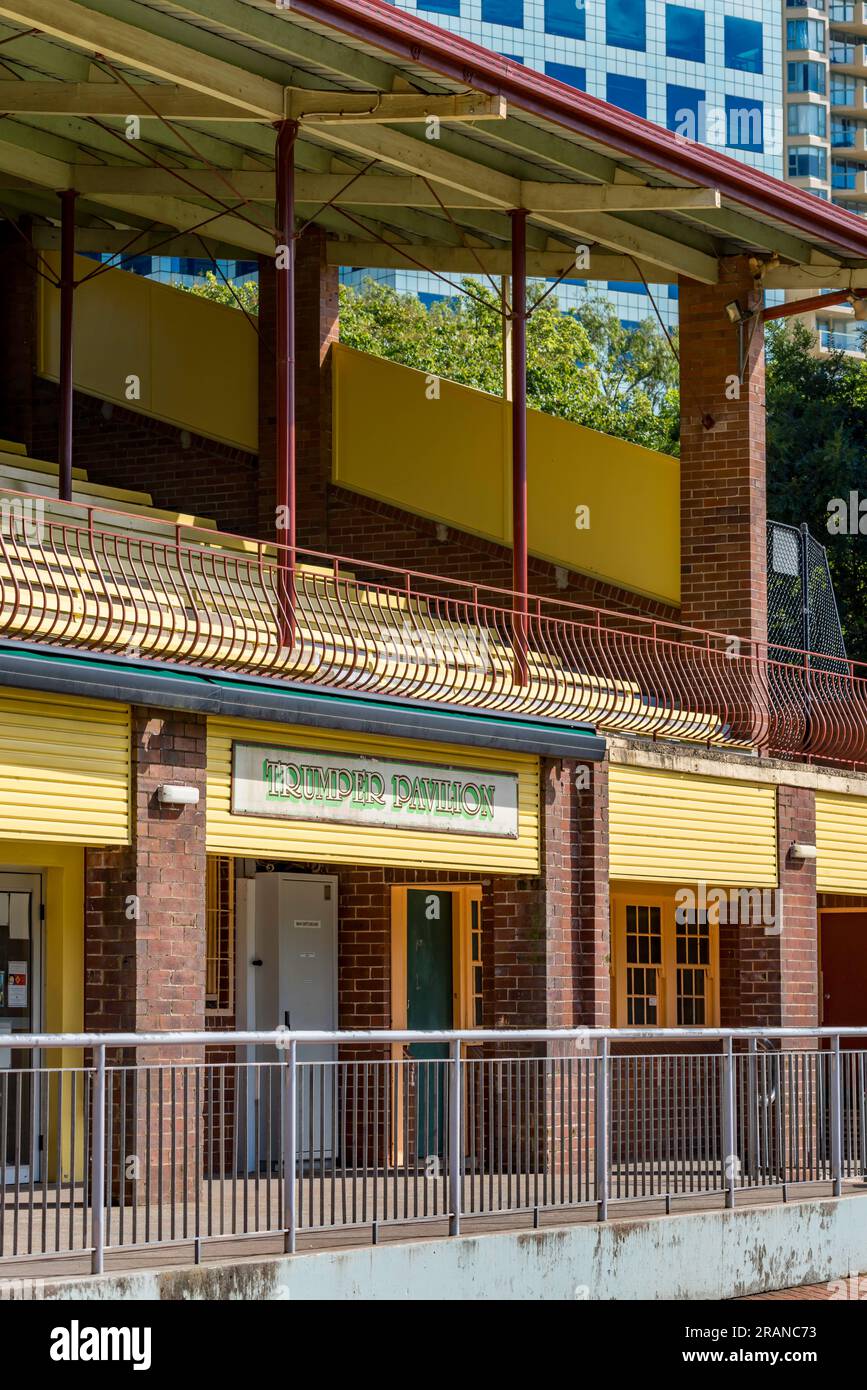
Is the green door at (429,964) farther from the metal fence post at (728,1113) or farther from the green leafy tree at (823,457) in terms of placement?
the green leafy tree at (823,457)

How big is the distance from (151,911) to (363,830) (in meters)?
2.48

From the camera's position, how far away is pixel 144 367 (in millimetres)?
25891

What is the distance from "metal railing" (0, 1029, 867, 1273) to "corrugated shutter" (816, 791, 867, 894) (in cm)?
660

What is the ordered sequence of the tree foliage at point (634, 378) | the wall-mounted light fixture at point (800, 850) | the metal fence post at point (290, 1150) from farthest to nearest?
1. the tree foliage at point (634, 378)
2. the wall-mounted light fixture at point (800, 850)
3. the metal fence post at point (290, 1150)

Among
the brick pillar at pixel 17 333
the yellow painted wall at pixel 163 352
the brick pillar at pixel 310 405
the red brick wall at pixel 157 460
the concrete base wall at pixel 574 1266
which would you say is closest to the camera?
the concrete base wall at pixel 574 1266

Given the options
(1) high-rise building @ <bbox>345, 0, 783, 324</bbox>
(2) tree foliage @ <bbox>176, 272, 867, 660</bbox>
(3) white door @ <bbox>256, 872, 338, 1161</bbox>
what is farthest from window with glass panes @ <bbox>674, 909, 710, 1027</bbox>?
(1) high-rise building @ <bbox>345, 0, 783, 324</bbox>

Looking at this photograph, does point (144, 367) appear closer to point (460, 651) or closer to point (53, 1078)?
point (460, 651)

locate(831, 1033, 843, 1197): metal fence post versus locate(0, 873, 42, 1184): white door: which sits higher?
locate(0, 873, 42, 1184): white door

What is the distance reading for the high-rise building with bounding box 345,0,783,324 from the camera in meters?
73.6

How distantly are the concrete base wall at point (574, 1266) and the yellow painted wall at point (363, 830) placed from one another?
3.99 m

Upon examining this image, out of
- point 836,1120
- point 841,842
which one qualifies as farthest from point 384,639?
point 841,842

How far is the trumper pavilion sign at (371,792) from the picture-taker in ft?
50.5

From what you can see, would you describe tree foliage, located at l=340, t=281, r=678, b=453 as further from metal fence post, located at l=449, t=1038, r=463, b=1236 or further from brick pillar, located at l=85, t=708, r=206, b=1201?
metal fence post, located at l=449, t=1038, r=463, b=1236

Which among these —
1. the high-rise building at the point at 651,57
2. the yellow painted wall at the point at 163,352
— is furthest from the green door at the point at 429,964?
the high-rise building at the point at 651,57
